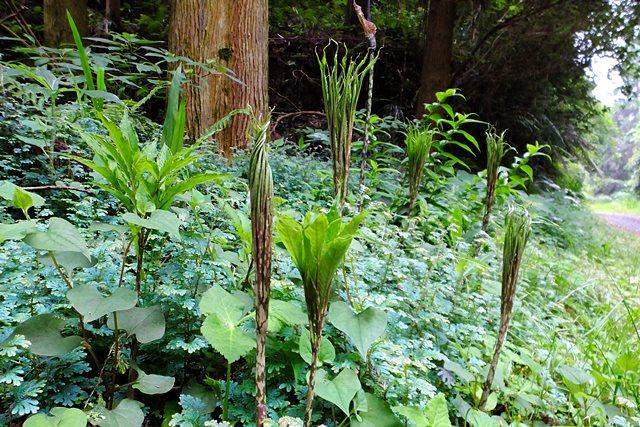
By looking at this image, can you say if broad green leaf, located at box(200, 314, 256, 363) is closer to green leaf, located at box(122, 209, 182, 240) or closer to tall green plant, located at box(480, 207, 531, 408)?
green leaf, located at box(122, 209, 182, 240)

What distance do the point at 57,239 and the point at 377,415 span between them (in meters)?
0.97

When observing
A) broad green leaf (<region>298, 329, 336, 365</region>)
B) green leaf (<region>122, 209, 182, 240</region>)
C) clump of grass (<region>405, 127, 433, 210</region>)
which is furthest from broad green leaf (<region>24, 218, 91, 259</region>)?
clump of grass (<region>405, 127, 433, 210</region>)

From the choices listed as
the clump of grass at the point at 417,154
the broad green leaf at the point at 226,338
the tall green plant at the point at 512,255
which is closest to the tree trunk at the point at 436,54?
the clump of grass at the point at 417,154

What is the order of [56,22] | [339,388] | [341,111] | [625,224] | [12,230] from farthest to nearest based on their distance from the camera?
[625,224] < [56,22] < [341,111] < [339,388] < [12,230]

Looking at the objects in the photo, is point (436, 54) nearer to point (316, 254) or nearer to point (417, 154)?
point (417, 154)

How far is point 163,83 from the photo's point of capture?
10.1 feet

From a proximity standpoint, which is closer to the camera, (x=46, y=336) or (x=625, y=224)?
(x=46, y=336)

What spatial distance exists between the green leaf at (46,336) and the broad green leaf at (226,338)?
0.36 meters

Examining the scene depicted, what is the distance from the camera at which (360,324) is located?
106 centimetres

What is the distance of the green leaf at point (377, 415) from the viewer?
1.15 meters

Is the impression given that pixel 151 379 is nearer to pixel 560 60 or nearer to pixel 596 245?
pixel 596 245

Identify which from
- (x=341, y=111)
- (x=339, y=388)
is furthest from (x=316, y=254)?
(x=341, y=111)

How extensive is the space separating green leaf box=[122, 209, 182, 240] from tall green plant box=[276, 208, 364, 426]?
0.93 feet

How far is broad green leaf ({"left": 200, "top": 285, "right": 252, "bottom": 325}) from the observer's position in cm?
100
